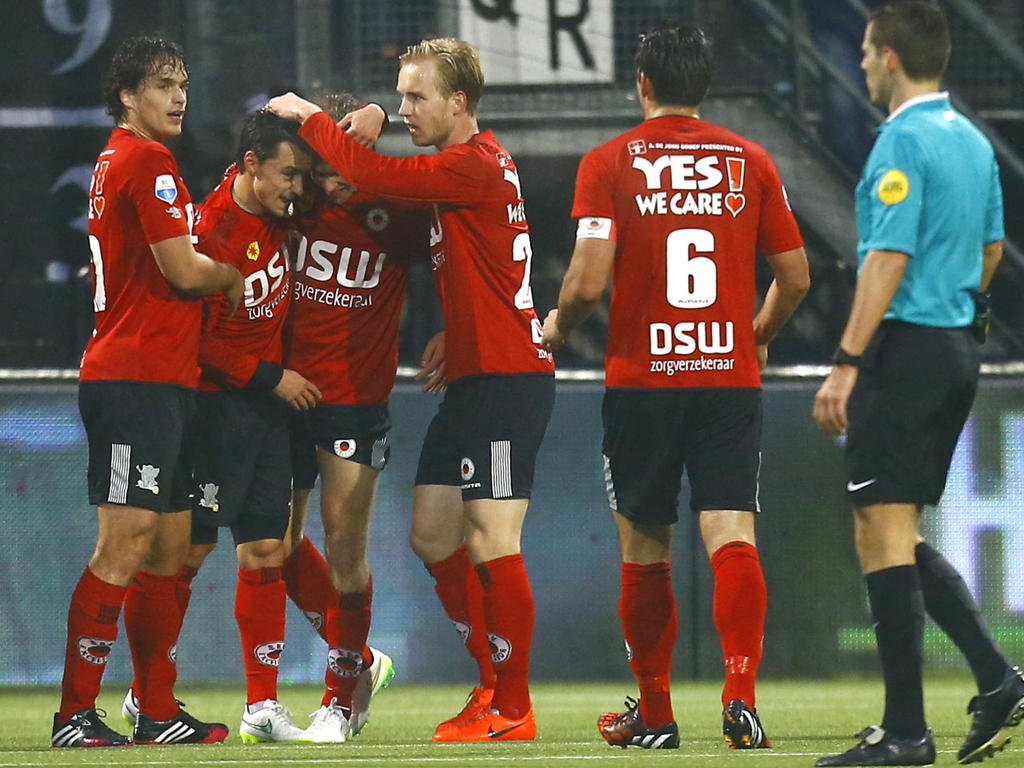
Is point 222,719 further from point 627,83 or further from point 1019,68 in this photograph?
point 1019,68

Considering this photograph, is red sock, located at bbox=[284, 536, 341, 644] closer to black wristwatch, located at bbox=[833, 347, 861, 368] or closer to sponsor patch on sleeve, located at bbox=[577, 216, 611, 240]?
sponsor patch on sleeve, located at bbox=[577, 216, 611, 240]

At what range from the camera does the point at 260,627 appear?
5793mm

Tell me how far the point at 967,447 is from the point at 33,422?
391 centimetres

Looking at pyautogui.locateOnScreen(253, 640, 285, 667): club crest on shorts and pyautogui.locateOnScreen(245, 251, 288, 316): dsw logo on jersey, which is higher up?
pyautogui.locateOnScreen(245, 251, 288, 316): dsw logo on jersey

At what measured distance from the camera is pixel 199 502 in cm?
589

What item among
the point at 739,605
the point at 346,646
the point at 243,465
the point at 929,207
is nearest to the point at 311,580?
the point at 346,646

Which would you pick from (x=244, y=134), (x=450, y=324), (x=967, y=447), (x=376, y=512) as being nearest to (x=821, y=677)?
(x=967, y=447)

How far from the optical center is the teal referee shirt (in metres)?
4.50

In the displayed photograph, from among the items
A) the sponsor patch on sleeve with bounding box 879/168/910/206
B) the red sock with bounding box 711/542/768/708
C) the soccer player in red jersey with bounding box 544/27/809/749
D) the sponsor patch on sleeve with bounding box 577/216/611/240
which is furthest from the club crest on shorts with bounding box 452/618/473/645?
the sponsor patch on sleeve with bounding box 879/168/910/206

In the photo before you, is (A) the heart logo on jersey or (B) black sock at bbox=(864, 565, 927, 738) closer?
(B) black sock at bbox=(864, 565, 927, 738)

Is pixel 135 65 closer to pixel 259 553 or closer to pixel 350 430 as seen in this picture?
pixel 350 430

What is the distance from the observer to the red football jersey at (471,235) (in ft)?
18.3

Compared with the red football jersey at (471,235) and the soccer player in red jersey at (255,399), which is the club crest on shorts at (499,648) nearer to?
the soccer player in red jersey at (255,399)

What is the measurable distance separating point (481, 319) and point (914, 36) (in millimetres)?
1625
